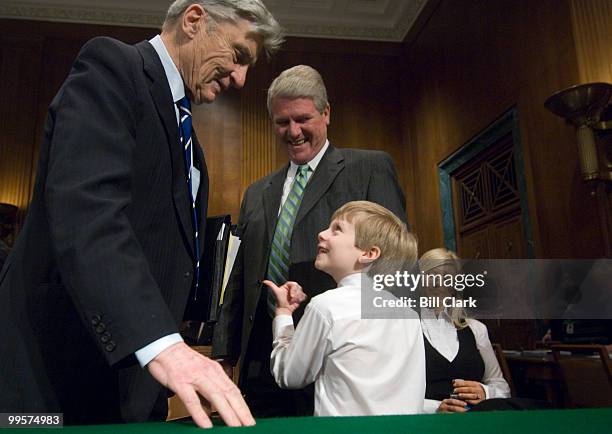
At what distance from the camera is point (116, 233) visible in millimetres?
826

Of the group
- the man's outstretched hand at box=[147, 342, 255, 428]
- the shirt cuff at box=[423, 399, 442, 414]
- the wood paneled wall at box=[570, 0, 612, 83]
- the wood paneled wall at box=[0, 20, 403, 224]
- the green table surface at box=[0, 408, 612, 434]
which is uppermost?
the wood paneled wall at box=[0, 20, 403, 224]

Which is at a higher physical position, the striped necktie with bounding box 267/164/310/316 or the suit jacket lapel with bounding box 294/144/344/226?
the suit jacket lapel with bounding box 294/144/344/226

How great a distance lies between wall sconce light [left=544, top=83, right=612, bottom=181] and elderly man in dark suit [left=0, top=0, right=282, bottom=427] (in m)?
2.92

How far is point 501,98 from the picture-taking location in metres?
4.79

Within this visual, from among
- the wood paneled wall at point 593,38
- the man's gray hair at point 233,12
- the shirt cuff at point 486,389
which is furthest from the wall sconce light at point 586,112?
the man's gray hair at point 233,12

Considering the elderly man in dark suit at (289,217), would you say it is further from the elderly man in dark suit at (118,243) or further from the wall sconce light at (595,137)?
the wall sconce light at (595,137)

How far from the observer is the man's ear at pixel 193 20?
126 centimetres

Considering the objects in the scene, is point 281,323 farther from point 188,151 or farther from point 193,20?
point 193,20

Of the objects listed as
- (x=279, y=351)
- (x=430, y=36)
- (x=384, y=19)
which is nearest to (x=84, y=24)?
(x=384, y=19)

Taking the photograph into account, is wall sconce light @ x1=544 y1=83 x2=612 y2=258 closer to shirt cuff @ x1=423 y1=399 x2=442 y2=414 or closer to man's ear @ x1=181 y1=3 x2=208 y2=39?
shirt cuff @ x1=423 y1=399 x2=442 y2=414

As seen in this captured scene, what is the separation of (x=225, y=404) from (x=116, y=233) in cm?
31

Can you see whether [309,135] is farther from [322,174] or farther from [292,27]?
[292,27]

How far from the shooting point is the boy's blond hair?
1.53 m

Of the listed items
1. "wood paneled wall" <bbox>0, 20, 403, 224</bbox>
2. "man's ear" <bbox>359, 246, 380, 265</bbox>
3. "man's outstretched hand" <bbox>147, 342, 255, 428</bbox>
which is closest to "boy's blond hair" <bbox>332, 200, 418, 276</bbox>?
"man's ear" <bbox>359, 246, 380, 265</bbox>
